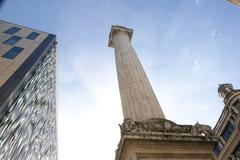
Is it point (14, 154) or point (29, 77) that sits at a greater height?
point (29, 77)

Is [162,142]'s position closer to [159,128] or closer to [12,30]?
[159,128]

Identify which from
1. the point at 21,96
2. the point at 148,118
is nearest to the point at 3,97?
the point at 21,96

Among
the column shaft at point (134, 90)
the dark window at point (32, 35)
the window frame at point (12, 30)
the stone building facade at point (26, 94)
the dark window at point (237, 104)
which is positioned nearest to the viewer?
the column shaft at point (134, 90)

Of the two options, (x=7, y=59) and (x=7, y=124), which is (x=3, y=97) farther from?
(x=7, y=59)

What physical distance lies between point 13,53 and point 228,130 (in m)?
30.6

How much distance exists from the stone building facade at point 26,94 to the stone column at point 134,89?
1031 centimetres

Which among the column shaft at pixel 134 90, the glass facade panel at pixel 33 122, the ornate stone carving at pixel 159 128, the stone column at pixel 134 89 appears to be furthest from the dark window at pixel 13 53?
the ornate stone carving at pixel 159 128

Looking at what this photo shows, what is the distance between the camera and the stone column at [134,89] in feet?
37.5

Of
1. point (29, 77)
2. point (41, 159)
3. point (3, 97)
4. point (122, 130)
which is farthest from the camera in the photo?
point (41, 159)

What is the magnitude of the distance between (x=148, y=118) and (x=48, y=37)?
99.3 feet

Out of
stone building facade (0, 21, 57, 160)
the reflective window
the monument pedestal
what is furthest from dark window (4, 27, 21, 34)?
the reflective window

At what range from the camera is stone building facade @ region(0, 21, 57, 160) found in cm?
2216

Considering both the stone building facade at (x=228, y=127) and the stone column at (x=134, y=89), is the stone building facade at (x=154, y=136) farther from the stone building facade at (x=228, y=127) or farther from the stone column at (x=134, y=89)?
the stone building facade at (x=228, y=127)

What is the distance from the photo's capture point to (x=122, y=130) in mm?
9539
